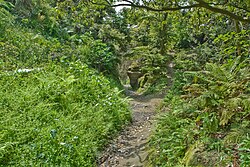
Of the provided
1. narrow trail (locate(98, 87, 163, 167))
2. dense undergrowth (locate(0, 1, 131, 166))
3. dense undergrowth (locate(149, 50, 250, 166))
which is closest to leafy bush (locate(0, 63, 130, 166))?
dense undergrowth (locate(0, 1, 131, 166))

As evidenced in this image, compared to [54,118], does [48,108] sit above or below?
above

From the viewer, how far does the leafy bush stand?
343 cm

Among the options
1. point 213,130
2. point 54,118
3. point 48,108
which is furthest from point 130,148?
point 213,130

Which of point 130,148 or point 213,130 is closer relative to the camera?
point 213,130

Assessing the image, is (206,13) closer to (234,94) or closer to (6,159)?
(234,94)

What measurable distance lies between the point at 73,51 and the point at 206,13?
16.8 feet

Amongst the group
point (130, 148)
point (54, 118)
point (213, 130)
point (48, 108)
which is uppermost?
point (48, 108)

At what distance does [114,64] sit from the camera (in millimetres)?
11594

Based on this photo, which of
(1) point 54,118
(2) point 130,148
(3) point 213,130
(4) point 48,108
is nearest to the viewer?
(3) point 213,130

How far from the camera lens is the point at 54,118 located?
441 centimetres

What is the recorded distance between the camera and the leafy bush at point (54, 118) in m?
3.43

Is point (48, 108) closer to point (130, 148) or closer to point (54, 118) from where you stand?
point (54, 118)

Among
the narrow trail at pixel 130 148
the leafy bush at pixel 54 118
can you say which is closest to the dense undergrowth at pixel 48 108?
the leafy bush at pixel 54 118

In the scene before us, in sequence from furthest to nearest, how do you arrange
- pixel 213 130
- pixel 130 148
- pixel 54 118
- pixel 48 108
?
1. pixel 130 148
2. pixel 48 108
3. pixel 54 118
4. pixel 213 130
